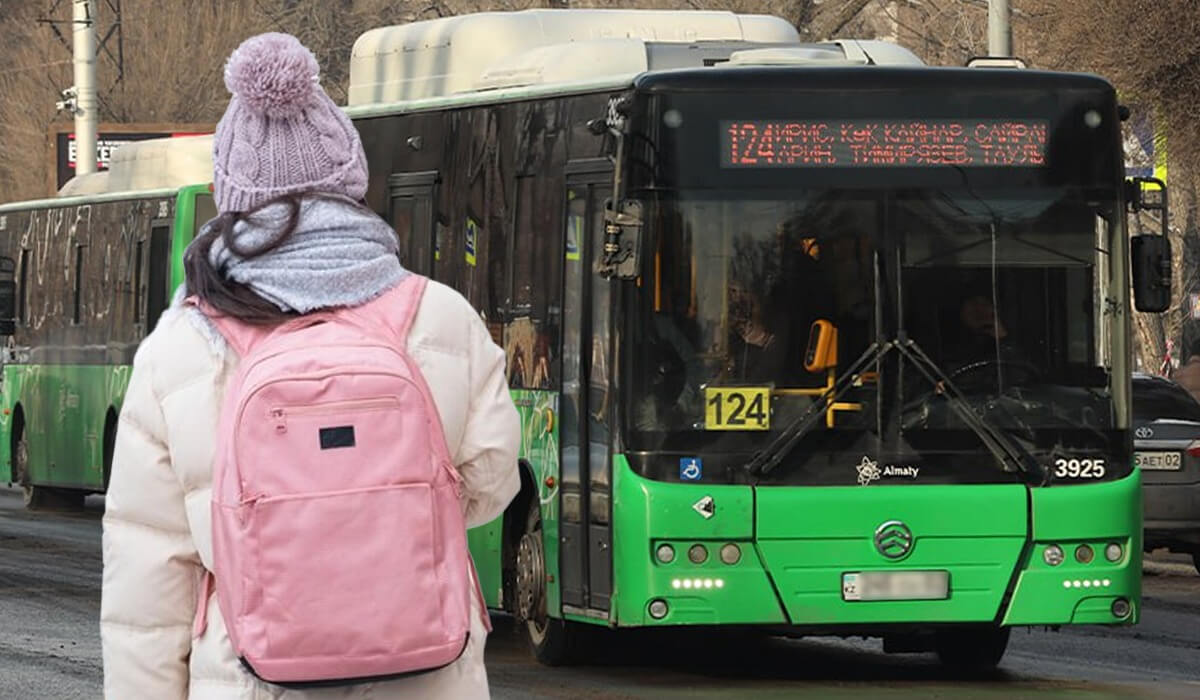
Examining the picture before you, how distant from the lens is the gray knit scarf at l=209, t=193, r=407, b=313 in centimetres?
393

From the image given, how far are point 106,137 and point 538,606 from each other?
1529 inches

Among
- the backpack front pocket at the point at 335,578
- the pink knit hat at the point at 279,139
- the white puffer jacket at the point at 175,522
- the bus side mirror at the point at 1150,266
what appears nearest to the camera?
the backpack front pocket at the point at 335,578

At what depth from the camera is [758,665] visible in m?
13.3

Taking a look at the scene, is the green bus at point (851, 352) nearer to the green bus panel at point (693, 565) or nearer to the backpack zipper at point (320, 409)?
the green bus panel at point (693, 565)

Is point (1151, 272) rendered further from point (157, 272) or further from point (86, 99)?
point (86, 99)

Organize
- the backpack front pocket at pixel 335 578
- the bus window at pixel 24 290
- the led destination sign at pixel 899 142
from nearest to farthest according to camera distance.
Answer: the backpack front pocket at pixel 335 578, the led destination sign at pixel 899 142, the bus window at pixel 24 290

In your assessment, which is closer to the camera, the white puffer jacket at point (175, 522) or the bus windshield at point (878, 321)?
the white puffer jacket at point (175, 522)

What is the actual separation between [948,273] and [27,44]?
53521 millimetres

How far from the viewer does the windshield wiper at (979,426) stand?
12070 millimetres

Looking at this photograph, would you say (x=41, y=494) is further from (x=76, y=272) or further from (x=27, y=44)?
(x=27, y=44)

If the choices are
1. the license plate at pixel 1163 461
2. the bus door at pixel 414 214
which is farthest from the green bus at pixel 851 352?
the license plate at pixel 1163 461

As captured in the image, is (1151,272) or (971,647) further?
(971,647)

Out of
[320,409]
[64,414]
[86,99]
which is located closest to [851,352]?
[320,409]

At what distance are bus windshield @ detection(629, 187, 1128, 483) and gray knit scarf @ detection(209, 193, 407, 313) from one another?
794 cm
